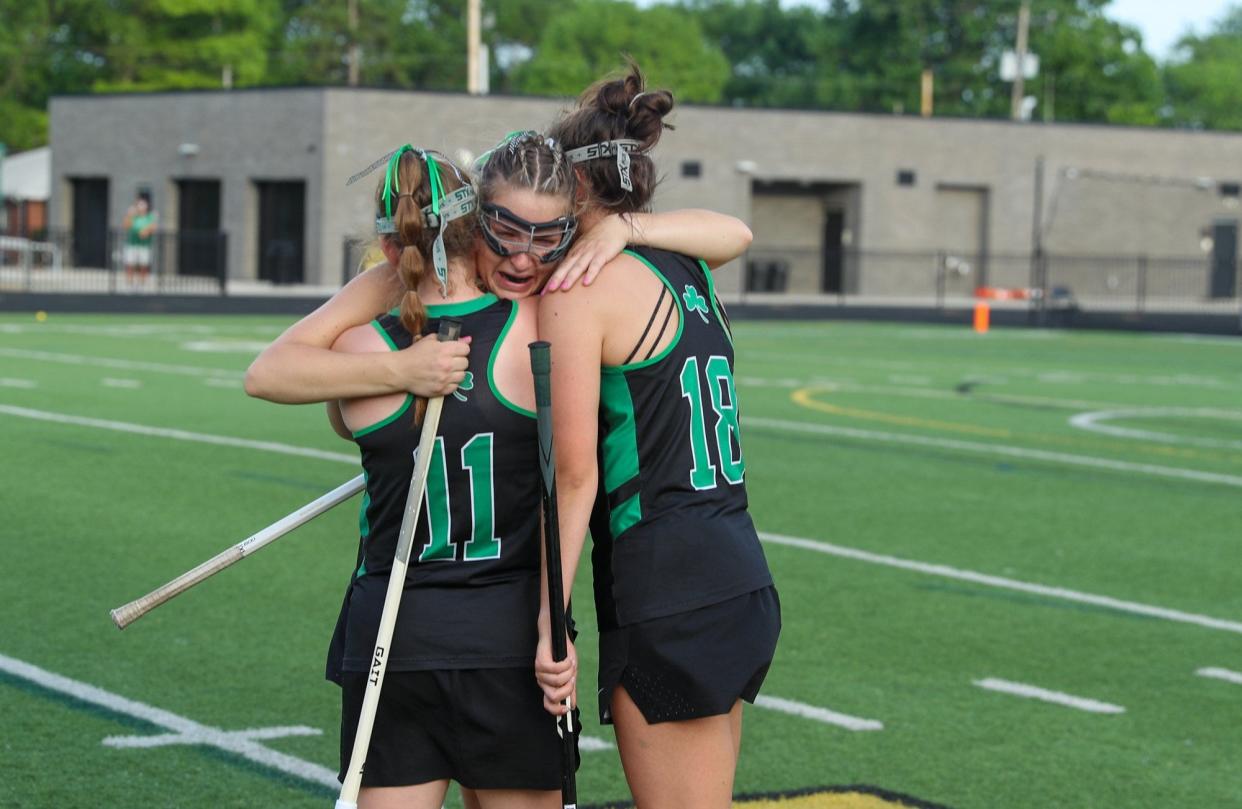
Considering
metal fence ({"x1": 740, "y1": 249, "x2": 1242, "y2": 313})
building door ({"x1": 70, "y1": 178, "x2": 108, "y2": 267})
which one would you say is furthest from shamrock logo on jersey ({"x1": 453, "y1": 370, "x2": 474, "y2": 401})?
building door ({"x1": 70, "y1": 178, "x2": 108, "y2": 267})

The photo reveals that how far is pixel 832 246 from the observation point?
51.4 m

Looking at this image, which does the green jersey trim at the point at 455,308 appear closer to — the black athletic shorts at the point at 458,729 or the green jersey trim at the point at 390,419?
the green jersey trim at the point at 390,419

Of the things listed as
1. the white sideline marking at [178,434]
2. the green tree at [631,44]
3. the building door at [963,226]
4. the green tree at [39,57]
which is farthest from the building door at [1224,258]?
the green tree at [631,44]

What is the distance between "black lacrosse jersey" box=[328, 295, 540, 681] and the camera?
131 inches

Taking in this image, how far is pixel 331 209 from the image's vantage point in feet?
144

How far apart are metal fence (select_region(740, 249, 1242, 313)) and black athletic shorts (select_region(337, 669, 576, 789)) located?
44.4m

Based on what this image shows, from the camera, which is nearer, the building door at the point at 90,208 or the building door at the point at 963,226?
the building door at the point at 90,208

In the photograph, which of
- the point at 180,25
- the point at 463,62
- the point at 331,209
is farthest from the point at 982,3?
the point at 331,209

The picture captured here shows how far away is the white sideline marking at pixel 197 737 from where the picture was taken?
18.8 feet

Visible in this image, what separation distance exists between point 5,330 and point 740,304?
18251 mm

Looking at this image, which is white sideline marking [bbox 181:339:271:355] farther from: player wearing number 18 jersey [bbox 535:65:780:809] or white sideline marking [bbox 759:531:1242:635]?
player wearing number 18 jersey [bbox 535:65:780:809]

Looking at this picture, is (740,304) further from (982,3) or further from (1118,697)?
(982,3)

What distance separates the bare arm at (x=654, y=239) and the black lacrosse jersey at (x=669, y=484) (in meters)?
0.05

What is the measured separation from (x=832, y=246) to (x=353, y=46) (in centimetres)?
4497
